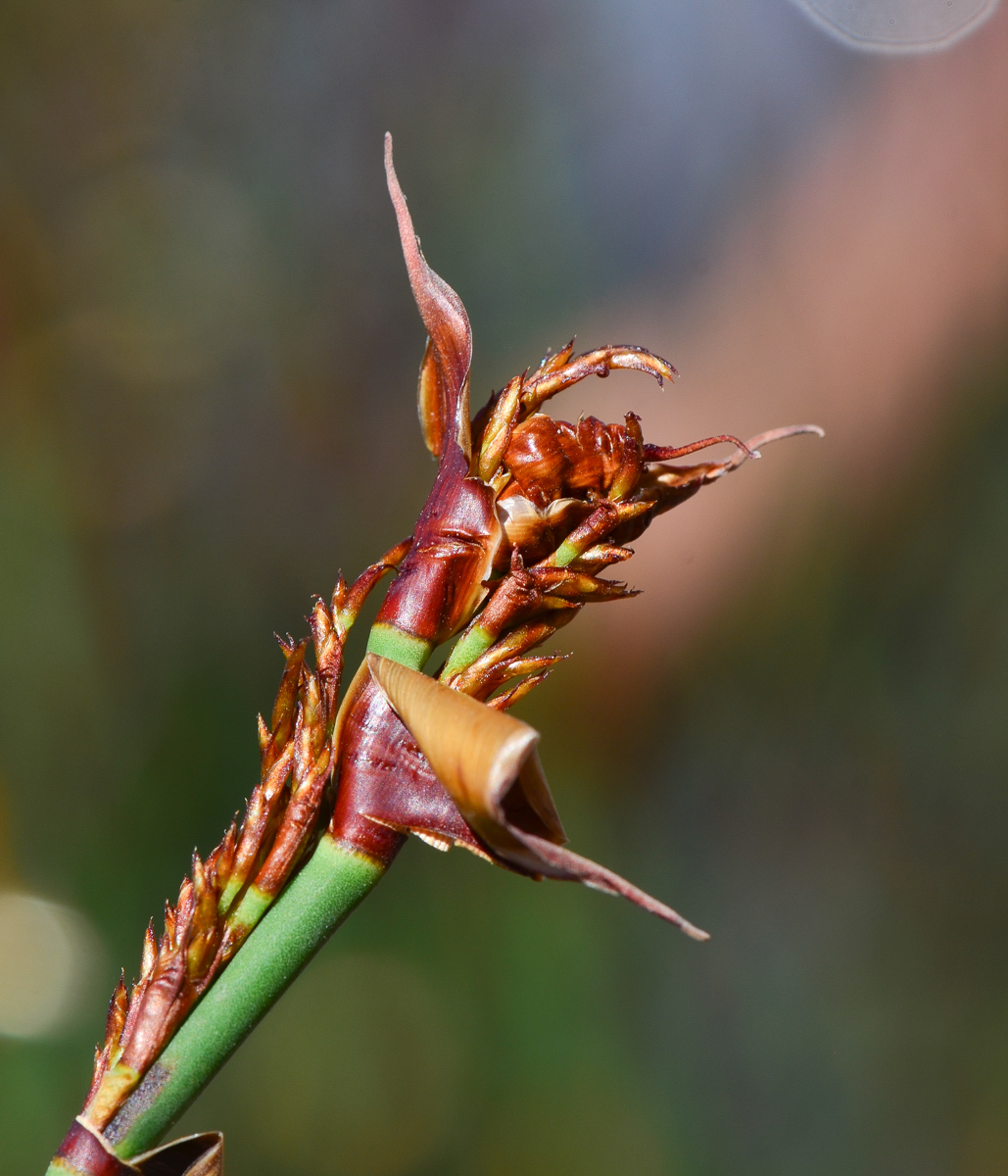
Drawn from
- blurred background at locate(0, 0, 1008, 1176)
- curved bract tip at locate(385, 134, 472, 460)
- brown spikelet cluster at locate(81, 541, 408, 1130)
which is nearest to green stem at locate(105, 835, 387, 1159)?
brown spikelet cluster at locate(81, 541, 408, 1130)

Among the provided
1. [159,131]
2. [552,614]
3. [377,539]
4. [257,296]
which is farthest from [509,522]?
[159,131]

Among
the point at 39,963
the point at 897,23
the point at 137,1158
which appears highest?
the point at 897,23

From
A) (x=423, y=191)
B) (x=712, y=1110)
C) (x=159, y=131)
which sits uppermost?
(x=159, y=131)

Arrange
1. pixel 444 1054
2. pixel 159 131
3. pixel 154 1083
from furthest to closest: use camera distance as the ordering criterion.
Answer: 1. pixel 159 131
2. pixel 444 1054
3. pixel 154 1083

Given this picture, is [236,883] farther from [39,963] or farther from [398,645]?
[39,963]

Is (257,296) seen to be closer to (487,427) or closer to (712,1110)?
(487,427)

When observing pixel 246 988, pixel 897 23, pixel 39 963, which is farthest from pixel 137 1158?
pixel 897 23

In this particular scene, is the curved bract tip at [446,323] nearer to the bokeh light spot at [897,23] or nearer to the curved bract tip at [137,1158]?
the curved bract tip at [137,1158]
